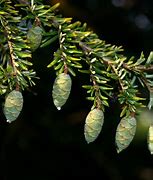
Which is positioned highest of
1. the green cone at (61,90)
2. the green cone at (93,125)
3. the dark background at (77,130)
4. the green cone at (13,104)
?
the green cone at (61,90)

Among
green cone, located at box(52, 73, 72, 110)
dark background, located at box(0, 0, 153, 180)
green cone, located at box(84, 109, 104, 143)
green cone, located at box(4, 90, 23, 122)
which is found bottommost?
dark background, located at box(0, 0, 153, 180)

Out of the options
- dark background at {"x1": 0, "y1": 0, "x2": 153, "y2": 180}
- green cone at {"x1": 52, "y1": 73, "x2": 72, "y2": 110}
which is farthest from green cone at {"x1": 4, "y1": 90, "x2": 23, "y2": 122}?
dark background at {"x1": 0, "y1": 0, "x2": 153, "y2": 180}

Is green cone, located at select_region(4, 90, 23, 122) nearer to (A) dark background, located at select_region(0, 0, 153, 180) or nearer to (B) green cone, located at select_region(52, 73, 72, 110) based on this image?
(B) green cone, located at select_region(52, 73, 72, 110)

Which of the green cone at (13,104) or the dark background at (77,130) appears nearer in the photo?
the green cone at (13,104)

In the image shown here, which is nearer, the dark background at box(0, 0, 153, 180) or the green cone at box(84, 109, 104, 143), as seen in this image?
the green cone at box(84, 109, 104, 143)

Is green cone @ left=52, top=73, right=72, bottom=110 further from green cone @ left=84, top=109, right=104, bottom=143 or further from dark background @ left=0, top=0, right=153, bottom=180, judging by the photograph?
dark background @ left=0, top=0, right=153, bottom=180

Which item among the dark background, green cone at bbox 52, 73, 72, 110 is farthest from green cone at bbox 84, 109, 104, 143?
the dark background

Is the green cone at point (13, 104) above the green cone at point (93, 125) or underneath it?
above

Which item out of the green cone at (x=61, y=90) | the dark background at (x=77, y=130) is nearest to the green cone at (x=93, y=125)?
the green cone at (x=61, y=90)

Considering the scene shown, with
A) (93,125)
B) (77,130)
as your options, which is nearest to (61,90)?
(93,125)

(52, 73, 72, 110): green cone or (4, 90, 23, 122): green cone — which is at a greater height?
(52, 73, 72, 110): green cone

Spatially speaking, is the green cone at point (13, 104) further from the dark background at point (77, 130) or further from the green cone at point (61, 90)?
the dark background at point (77, 130)
